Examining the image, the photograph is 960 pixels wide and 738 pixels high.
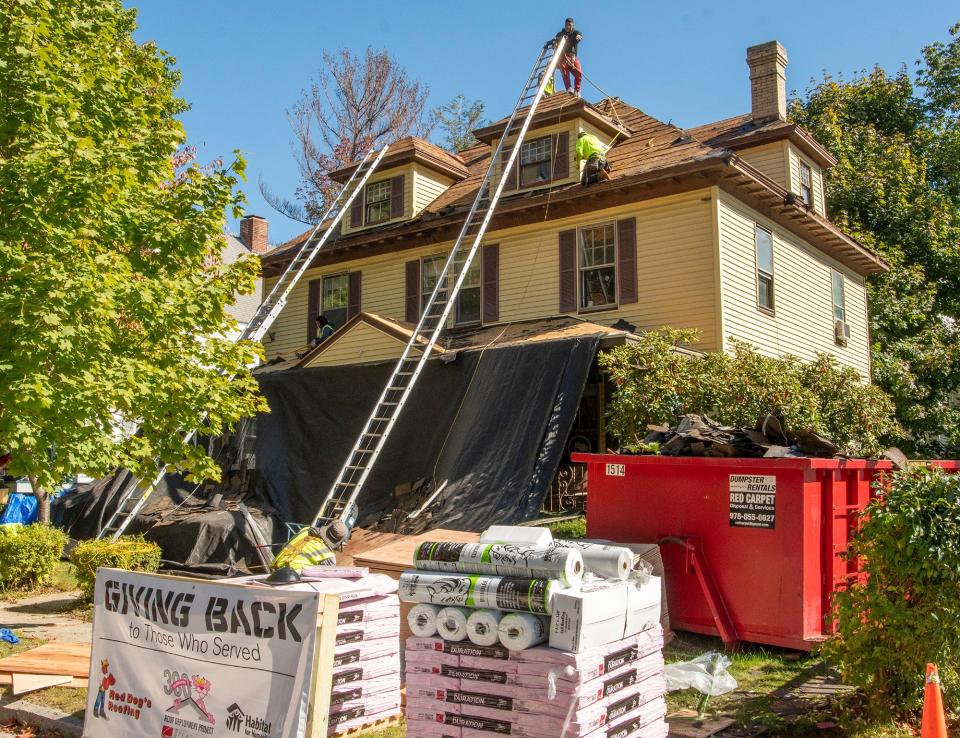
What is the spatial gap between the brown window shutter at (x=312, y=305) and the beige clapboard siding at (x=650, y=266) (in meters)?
3.54

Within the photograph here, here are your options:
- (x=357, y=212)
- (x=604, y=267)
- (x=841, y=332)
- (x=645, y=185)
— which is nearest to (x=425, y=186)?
(x=357, y=212)

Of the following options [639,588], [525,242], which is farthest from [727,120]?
[639,588]

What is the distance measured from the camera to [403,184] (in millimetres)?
20391

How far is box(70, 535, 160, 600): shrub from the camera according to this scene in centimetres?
963

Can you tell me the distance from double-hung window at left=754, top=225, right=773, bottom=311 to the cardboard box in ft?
41.1

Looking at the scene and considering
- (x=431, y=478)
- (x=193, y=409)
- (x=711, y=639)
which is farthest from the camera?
(x=431, y=478)

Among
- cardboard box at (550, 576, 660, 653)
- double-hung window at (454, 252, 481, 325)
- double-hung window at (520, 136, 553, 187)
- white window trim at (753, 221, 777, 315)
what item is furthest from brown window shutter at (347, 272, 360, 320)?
cardboard box at (550, 576, 660, 653)

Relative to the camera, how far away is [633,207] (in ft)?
52.5

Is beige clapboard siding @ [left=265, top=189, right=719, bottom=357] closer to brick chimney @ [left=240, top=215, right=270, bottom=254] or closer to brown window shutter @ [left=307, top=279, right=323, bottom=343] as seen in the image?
brown window shutter @ [left=307, top=279, right=323, bottom=343]

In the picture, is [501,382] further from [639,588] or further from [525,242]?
[639,588]

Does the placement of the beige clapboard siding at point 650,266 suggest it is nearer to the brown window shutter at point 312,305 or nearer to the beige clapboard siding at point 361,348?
the beige clapboard siding at point 361,348

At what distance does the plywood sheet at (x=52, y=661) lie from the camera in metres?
6.64

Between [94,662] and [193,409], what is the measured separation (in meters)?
3.61

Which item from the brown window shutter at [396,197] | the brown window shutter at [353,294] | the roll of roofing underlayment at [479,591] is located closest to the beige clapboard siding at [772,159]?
the brown window shutter at [396,197]
